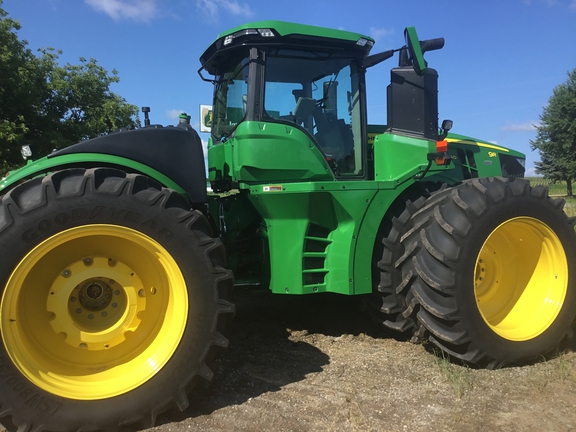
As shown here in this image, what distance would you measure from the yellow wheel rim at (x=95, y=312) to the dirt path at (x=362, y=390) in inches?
17.8

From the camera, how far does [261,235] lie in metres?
3.73

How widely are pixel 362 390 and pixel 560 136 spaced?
35168 mm

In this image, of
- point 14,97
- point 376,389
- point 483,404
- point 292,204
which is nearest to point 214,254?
point 292,204

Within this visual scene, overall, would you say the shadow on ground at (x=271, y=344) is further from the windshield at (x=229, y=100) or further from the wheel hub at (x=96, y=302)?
the windshield at (x=229, y=100)

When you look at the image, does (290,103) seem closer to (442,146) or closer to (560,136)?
(442,146)

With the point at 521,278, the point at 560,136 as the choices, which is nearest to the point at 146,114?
the point at 521,278

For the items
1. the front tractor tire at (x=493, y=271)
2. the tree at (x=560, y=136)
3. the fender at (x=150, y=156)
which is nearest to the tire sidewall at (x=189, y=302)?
the fender at (x=150, y=156)

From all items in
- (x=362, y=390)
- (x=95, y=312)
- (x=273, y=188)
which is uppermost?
(x=273, y=188)

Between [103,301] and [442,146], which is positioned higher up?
[442,146]

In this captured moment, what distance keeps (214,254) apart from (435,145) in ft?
7.28

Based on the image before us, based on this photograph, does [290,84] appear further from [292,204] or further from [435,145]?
[435,145]

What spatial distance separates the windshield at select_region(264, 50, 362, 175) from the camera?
362cm

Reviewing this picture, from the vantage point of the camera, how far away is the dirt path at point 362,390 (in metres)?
2.59

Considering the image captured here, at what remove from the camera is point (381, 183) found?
3.64 metres
